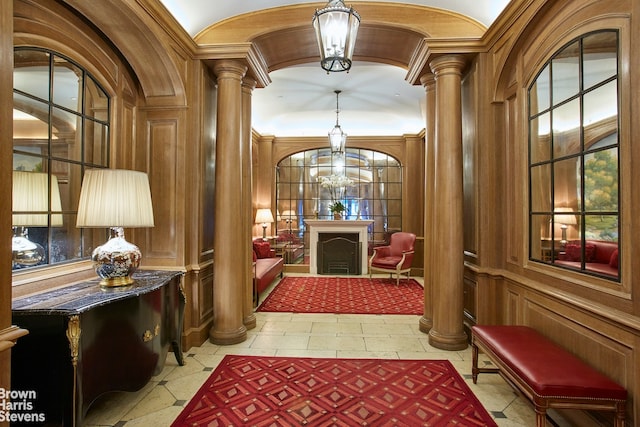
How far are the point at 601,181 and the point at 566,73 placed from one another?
2.87 ft

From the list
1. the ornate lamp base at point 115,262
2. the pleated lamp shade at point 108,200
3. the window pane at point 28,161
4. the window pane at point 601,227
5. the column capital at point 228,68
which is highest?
the column capital at point 228,68

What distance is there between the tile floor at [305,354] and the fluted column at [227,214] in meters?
0.25

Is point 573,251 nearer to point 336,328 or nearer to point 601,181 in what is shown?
point 601,181

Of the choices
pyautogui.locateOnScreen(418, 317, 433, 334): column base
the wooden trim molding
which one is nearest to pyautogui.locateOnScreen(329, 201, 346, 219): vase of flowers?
pyautogui.locateOnScreen(418, 317, 433, 334): column base

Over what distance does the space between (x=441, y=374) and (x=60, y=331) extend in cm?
281

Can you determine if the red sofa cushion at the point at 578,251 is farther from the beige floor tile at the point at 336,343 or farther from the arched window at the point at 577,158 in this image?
the beige floor tile at the point at 336,343

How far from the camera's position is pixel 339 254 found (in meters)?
7.85

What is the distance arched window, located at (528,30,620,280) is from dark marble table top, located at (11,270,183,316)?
2986 millimetres

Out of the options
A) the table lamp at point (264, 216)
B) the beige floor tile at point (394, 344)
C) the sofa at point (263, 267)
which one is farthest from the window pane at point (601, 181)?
the table lamp at point (264, 216)

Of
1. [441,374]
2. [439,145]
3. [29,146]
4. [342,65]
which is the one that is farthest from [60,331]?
[439,145]

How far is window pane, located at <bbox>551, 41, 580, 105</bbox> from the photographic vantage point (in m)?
2.32

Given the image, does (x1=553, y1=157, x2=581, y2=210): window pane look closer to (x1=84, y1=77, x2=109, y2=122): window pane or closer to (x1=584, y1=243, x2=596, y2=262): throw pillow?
(x1=584, y1=243, x2=596, y2=262): throw pillow

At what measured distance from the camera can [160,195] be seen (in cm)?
338

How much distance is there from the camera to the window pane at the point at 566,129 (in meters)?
2.34
